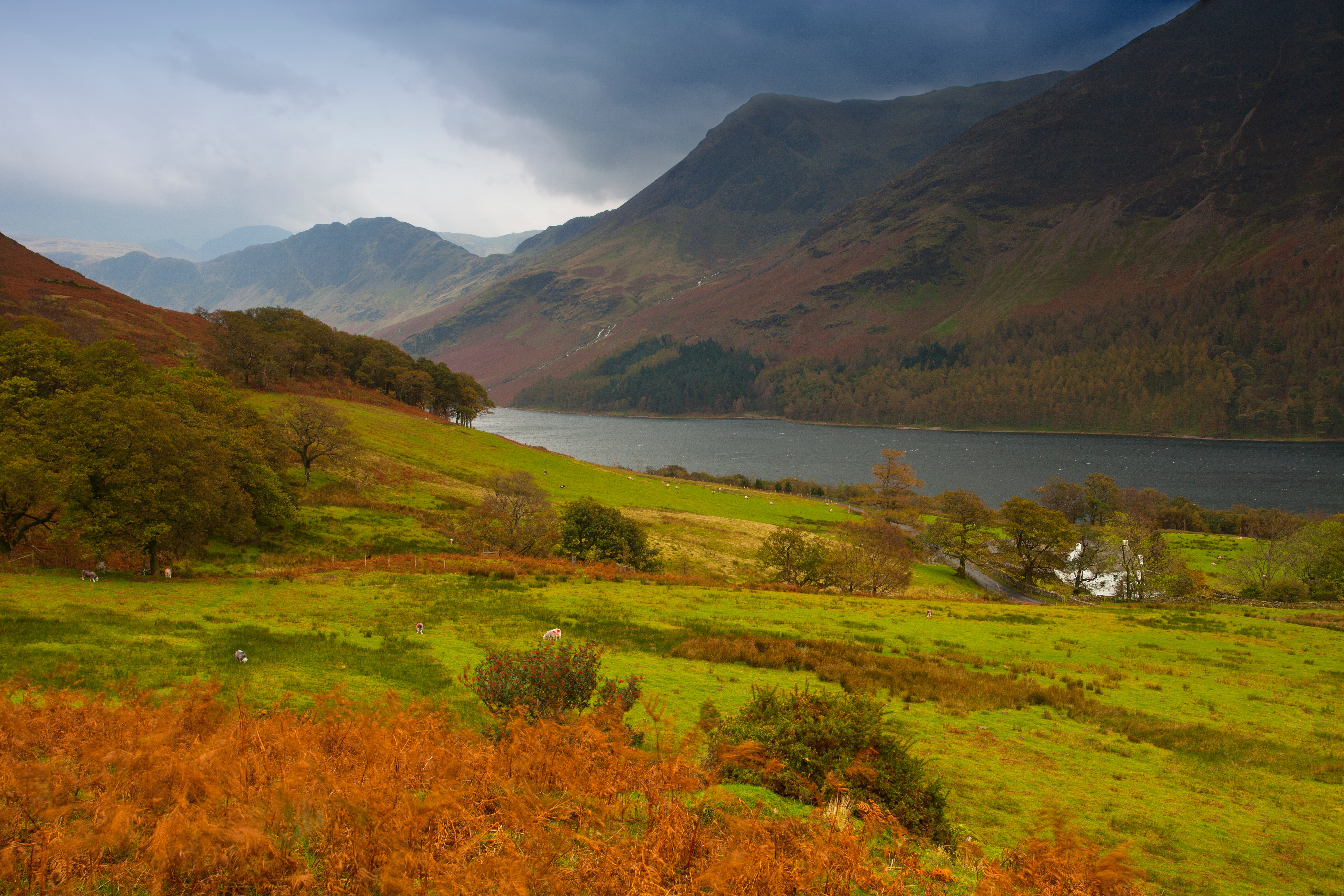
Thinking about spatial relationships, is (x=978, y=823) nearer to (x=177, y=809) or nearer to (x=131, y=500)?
(x=177, y=809)

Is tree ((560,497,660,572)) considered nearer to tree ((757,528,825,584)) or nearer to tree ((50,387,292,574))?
tree ((757,528,825,584))

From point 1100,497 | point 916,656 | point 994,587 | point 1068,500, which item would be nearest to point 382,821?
point 916,656

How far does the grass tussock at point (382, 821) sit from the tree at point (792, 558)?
125 ft

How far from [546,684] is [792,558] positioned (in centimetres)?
3777

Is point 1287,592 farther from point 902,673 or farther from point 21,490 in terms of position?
point 21,490

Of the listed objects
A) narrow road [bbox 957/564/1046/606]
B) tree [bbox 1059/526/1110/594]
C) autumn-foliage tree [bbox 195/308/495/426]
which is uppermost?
autumn-foliage tree [bbox 195/308/495/426]

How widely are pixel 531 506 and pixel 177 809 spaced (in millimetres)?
40420

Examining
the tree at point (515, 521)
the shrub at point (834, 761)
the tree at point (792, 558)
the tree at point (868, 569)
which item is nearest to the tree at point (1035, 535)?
the tree at point (868, 569)

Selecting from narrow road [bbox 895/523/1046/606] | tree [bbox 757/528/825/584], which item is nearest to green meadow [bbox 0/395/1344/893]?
Result: tree [bbox 757/528/825/584]

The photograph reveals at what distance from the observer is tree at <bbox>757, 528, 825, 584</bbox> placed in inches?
1768

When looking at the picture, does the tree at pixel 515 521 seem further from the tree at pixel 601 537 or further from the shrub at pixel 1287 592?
the shrub at pixel 1287 592

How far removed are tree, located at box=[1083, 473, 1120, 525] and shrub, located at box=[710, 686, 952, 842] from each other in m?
91.7

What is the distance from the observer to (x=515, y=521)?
4156 cm

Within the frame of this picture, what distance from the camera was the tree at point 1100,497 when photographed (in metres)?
83.5
